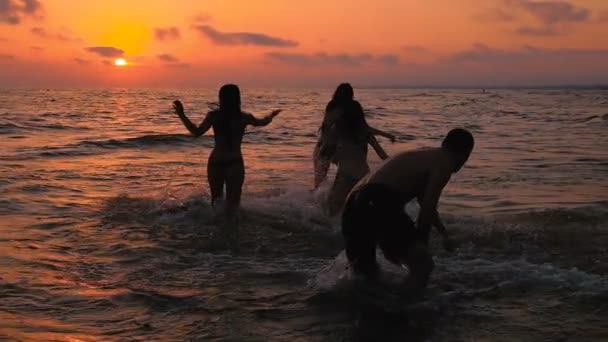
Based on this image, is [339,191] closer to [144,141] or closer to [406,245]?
[406,245]

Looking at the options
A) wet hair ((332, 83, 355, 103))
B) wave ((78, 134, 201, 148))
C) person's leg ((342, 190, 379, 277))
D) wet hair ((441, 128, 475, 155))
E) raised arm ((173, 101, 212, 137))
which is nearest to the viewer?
wet hair ((441, 128, 475, 155))

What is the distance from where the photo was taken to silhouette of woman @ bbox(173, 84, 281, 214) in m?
7.88

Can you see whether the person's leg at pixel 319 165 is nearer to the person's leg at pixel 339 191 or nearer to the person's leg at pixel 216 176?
the person's leg at pixel 339 191

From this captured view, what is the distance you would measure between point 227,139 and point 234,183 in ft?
2.14

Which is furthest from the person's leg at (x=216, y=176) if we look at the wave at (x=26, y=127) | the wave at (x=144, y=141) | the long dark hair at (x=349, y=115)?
the wave at (x=26, y=127)

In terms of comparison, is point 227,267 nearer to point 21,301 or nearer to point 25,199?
point 21,301

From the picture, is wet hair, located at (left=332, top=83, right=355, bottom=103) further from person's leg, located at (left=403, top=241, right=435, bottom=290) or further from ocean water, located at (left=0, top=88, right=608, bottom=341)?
person's leg, located at (left=403, top=241, right=435, bottom=290)

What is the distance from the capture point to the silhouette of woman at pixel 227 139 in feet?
25.8

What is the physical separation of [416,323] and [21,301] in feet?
11.2

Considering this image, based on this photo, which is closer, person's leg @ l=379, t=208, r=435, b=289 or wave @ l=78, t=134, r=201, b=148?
person's leg @ l=379, t=208, r=435, b=289

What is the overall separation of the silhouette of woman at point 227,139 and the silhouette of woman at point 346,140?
899mm

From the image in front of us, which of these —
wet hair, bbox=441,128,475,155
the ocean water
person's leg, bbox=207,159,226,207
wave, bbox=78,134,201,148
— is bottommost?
the ocean water

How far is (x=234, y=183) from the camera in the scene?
27.7 feet

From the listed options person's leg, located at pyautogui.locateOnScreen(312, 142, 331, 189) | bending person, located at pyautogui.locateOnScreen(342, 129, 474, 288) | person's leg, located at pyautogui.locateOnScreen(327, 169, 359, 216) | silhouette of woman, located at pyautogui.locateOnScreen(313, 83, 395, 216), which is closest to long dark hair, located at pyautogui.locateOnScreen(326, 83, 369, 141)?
silhouette of woman, located at pyautogui.locateOnScreen(313, 83, 395, 216)
